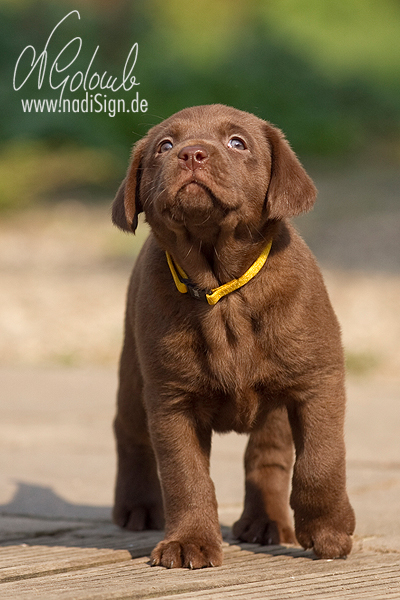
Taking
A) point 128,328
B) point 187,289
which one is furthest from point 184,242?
point 128,328

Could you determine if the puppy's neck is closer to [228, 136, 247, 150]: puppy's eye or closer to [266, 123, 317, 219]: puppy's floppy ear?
[266, 123, 317, 219]: puppy's floppy ear

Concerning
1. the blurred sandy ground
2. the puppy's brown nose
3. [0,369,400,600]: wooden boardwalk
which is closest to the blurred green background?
the blurred sandy ground

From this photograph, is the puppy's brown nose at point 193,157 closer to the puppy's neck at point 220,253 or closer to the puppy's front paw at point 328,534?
the puppy's neck at point 220,253

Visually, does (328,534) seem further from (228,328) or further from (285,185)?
(285,185)

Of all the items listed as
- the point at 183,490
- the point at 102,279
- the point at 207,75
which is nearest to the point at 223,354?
the point at 183,490

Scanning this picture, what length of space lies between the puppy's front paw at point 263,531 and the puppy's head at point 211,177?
1234 mm

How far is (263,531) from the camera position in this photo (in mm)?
3957

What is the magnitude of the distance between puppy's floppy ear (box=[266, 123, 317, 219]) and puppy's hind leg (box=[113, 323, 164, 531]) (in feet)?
3.60

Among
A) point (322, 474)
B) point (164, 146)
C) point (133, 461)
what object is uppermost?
point (164, 146)

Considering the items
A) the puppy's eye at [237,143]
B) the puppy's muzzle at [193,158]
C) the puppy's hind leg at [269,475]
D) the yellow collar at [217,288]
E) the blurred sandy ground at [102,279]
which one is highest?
the blurred sandy ground at [102,279]

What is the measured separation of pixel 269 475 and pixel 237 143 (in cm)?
140

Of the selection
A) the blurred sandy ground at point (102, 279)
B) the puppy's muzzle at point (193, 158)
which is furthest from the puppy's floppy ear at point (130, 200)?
the blurred sandy ground at point (102, 279)

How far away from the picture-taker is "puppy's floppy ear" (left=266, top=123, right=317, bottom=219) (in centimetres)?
352

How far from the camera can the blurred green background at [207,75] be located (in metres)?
15.8
